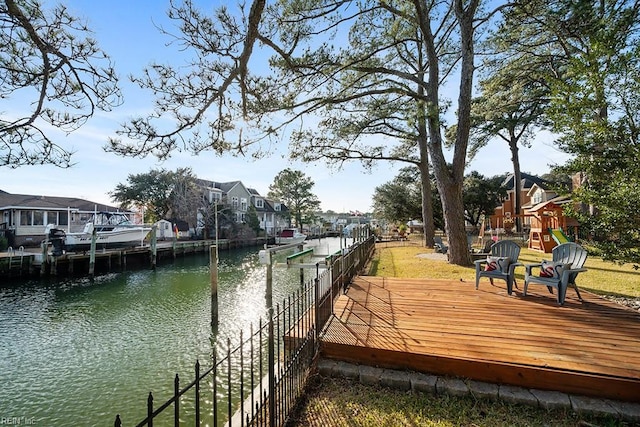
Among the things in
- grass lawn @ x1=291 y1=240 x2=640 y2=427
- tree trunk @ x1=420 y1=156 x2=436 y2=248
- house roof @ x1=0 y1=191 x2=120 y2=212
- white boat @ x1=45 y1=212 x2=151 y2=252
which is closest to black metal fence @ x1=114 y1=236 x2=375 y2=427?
grass lawn @ x1=291 y1=240 x2=640 y2=427

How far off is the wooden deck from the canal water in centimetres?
355

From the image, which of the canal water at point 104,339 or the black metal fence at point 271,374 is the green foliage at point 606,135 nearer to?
the black metal fence at point 271,374

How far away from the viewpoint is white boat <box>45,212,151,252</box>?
18359 mm

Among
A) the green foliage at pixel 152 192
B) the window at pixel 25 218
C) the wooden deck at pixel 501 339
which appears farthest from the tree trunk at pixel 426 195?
the window at pixel 25 218

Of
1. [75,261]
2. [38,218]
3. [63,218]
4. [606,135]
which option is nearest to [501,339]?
[606,135]

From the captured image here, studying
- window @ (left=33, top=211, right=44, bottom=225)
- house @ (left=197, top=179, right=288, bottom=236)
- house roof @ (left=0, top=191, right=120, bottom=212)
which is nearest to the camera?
house roof @ (left=0, top=191, right=120, bottom=212)

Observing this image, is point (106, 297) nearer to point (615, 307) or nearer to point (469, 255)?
point (469, 255)

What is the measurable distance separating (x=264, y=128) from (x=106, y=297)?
32.8 feet

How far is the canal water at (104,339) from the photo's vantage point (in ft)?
14.7

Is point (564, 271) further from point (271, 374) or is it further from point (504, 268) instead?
point (271, 374)

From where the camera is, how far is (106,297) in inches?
Answer: 444

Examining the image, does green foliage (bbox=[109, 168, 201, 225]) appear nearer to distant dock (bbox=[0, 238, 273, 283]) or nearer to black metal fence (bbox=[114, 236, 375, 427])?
distant dock (bbox=[0, 238, 273, 283])

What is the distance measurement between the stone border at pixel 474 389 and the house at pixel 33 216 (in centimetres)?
2453

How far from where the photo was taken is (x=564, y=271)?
4.37m
